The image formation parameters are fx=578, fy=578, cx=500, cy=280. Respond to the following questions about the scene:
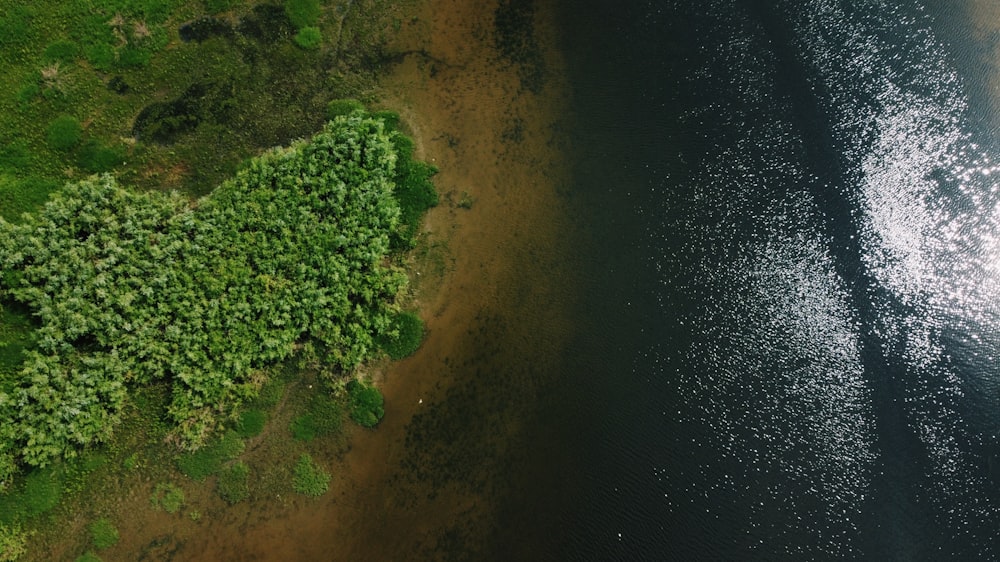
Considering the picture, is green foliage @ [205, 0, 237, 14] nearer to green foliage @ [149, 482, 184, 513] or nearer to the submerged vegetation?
the submerged vegetation

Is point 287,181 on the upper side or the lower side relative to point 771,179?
lower

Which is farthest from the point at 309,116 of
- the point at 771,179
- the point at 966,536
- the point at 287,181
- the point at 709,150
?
the point at 966,536

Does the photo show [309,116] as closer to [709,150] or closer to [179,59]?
[179,59]

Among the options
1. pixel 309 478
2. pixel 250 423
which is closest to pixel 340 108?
pixel 250 423

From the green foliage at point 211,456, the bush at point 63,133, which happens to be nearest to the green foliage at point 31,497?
the green foliage at point 211,456

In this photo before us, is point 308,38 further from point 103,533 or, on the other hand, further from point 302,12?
point 103,533

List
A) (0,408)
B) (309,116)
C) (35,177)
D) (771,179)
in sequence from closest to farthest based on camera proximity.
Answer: (0,408) → (35,177) → (309,116) → (771,179)

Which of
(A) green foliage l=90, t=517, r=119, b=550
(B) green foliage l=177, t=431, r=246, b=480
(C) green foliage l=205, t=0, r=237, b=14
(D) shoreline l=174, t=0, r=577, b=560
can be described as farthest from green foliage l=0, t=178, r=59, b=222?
(D) shoreline l=174, t=0, r=577, b=560
